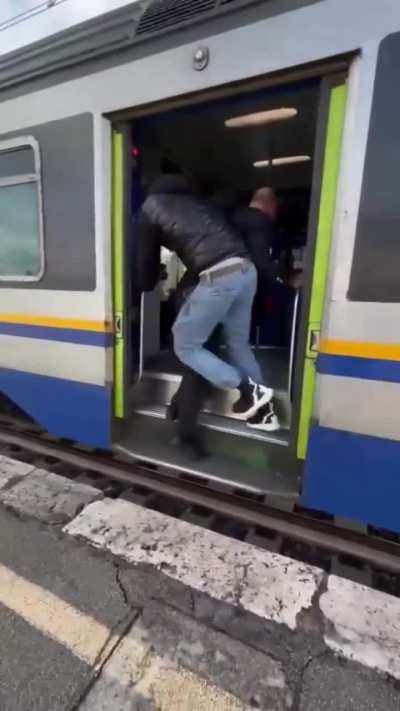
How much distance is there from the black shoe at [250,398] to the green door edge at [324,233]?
42cm

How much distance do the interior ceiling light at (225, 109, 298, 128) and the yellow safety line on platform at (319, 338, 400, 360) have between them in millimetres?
1982

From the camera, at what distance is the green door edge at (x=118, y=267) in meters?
2.21

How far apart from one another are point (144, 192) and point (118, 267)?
98cm

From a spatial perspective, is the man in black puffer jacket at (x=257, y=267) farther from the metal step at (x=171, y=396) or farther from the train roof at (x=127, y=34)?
the train roof at (x=127, y=34)

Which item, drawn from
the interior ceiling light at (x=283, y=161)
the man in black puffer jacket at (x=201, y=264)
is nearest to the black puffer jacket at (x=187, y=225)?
the man in black puffer jacket at (x=201, y=264)

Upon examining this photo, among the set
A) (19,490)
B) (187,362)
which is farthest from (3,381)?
(187,362)

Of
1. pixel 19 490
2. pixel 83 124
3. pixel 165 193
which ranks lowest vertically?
pixel 19 490

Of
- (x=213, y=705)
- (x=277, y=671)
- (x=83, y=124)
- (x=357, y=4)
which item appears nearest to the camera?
(x=213, y=705)

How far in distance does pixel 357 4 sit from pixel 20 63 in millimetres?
2073

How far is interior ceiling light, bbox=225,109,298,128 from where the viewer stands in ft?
9.13

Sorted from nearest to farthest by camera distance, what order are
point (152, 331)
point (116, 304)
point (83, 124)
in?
1. point (83, 124)
2. point (116, 304)
3. point (152, 331)

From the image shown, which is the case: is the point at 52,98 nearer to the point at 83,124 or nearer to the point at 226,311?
the point at 83,124

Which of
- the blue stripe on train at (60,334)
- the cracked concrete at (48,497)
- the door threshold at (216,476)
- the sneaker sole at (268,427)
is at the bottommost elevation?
the cracked concrete at (48,497)

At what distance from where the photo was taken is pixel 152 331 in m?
3.72
